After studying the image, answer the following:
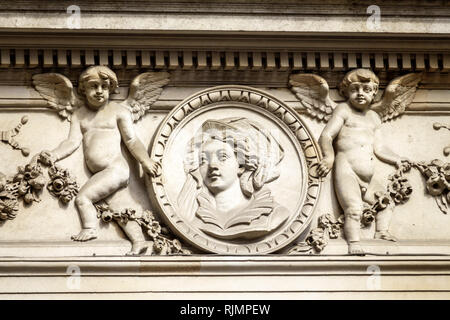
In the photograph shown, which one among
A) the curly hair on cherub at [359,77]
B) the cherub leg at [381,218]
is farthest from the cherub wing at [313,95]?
the cherub leg at [381,218]

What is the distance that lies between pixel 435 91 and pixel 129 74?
2433mm


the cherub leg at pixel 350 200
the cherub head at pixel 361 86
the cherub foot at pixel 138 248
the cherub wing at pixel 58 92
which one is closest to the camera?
the cherub foot at pixel 138 248

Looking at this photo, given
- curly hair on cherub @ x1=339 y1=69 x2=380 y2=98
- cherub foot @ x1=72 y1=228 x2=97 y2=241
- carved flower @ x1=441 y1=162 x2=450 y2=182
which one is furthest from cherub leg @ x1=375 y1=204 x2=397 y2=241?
cherub foot @ x1=72 y1=228 x2=97 y2=241

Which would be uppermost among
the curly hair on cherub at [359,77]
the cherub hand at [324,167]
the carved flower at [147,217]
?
the curly hair on cherub at [359,77]

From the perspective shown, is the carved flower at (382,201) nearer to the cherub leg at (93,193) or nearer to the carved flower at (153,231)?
the carved flower at (153,231)

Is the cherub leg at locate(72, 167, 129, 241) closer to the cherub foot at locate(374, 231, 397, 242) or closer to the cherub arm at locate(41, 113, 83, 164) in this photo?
the cherub arm at locate(41, 113, 83, 164)

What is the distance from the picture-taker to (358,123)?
34.2 feet

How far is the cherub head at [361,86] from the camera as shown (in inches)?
412

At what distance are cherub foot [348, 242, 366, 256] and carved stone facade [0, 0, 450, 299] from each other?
0.04 ft

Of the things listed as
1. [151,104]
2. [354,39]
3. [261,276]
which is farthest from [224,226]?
[354,39]

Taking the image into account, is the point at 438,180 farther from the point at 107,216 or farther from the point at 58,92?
the point at 58,92

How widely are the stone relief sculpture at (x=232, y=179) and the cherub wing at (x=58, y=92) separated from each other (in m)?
0.96

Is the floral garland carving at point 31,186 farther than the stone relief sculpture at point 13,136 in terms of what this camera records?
No
